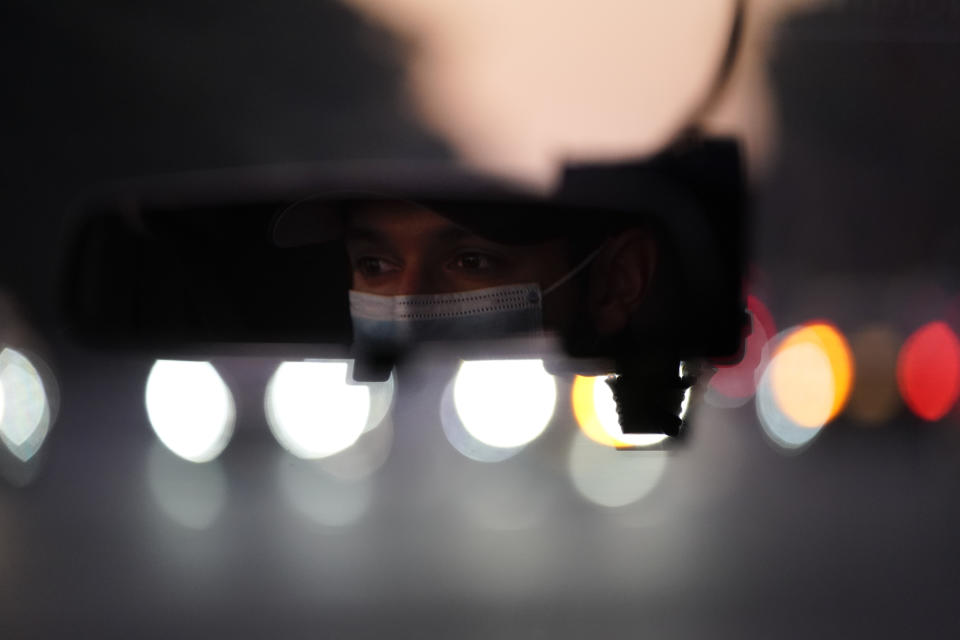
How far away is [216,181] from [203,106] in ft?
42.3

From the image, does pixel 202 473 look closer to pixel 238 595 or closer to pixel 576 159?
pixel 238 595

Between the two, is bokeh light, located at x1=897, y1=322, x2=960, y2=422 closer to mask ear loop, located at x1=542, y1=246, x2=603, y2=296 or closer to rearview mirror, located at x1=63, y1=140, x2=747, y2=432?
rearview mirror, located at x1=63, y1=140, x2=747, y2=432

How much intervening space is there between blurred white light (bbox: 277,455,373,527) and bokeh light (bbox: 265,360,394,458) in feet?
2.34

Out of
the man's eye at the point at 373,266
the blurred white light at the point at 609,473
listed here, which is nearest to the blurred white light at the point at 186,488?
the blurred white light at the point at 609,473

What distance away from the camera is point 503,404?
72.8 feet

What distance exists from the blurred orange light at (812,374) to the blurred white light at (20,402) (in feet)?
50.4

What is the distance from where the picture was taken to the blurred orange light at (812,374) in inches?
917

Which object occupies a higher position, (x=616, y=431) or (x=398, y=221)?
(x=398, y=221)

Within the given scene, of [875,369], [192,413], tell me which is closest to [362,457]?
[192,413]

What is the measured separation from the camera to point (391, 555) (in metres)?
11.5

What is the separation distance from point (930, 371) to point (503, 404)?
891 centimetres

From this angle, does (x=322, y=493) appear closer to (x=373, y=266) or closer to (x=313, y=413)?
(x=313, y=413)

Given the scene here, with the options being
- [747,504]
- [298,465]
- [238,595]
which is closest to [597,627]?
[238,595]

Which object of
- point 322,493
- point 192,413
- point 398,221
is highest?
point 192,413
